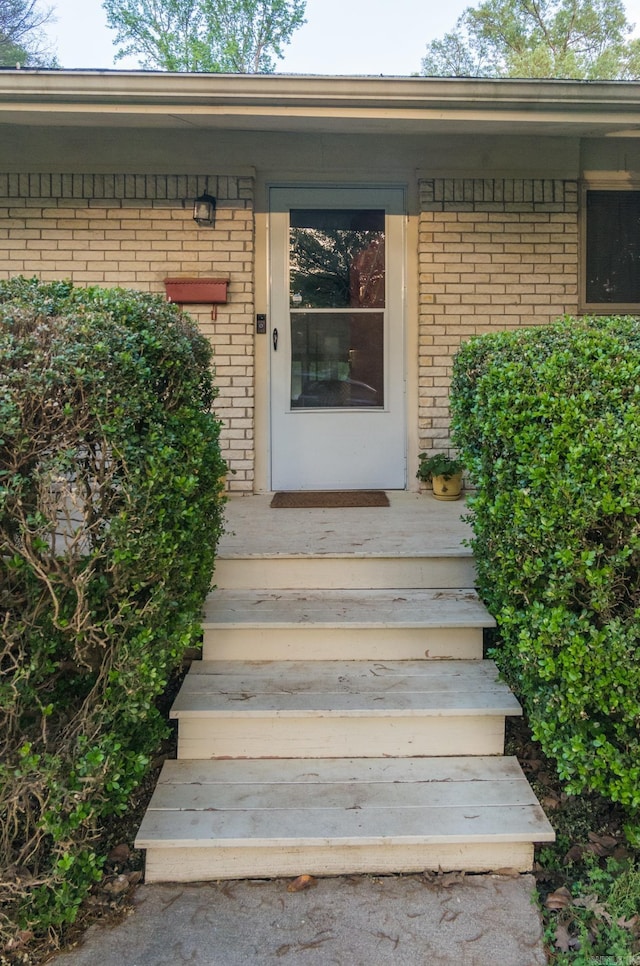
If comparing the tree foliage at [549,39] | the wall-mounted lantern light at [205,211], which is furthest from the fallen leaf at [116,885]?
the tree foliage at [549,39]

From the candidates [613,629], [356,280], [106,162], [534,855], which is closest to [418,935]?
[534,855]

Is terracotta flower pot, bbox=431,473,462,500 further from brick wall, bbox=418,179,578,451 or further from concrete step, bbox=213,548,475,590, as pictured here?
concrete step, bbox=213,548,475,590

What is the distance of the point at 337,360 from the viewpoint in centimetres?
459

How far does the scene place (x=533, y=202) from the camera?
14.7 ft

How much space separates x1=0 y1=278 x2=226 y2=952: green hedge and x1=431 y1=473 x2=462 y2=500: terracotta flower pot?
2.61 meters

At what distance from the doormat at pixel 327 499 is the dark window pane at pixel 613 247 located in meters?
2.20

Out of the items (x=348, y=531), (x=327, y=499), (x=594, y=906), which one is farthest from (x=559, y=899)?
(x=327, y=499)

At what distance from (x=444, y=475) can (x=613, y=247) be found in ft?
7.04

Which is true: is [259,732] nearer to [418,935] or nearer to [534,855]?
[418,935]

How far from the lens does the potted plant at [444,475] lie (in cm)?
430

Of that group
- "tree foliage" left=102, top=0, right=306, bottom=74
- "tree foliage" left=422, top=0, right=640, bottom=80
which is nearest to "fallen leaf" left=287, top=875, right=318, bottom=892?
"tree foliage" left=422, top=0, right=640, bottom=80

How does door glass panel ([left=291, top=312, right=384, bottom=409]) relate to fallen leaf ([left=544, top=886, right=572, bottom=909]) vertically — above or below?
above

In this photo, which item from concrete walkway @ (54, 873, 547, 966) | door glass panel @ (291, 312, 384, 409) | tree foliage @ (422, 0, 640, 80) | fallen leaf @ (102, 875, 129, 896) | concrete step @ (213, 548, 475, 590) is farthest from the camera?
tree foliage @ (422, 0, 640, 80)

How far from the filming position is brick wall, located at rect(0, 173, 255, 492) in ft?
14.3
